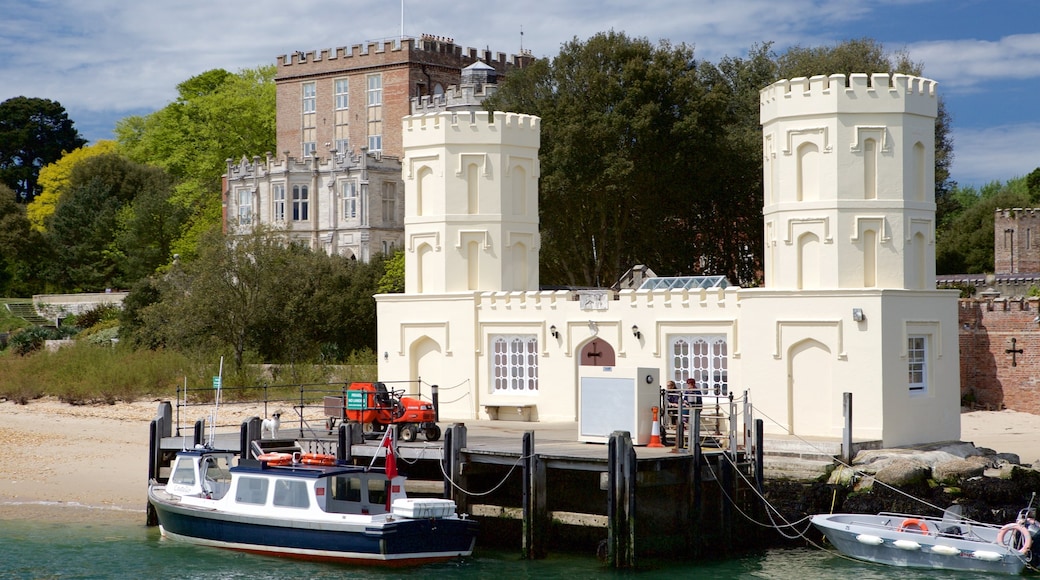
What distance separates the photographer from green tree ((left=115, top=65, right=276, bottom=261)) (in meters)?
74.4

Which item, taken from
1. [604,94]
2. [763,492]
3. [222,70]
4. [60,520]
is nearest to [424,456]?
[763,492]

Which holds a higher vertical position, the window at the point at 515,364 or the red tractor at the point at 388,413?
the window at the point at 515,364

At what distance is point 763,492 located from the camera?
82.8ft

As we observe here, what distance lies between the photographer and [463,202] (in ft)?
111

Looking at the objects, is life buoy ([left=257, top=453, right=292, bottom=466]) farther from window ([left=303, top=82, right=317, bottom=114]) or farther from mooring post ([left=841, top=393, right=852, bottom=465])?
window ([left=303, top=82, right=317, bottom=114])

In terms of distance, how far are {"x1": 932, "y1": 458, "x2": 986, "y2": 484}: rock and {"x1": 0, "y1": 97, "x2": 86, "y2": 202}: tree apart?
75551 mm

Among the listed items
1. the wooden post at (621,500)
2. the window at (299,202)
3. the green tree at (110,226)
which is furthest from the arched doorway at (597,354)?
the green tree at (110,226)

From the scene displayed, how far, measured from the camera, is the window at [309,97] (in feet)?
237

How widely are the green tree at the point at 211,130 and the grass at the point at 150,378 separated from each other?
25.6 meters

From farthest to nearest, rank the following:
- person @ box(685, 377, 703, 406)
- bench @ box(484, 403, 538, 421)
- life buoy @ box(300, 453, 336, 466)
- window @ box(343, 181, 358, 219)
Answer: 1. window @ box(343, 181, 358, 219)
2. bench @ box(484, 403, 538, 421)
3. person @ box(685, 377, 703, 406)
4. life buoy @ box(300, 453, 336, 466)

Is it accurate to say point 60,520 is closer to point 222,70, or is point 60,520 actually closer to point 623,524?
point 623,524

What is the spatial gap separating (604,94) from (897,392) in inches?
843

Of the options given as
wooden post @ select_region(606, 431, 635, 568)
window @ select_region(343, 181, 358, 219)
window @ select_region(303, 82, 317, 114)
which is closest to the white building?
wooden post @ select_region(606, 431, 635, 568)

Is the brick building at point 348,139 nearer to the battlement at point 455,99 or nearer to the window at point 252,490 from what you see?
the battlement at point 455,99
